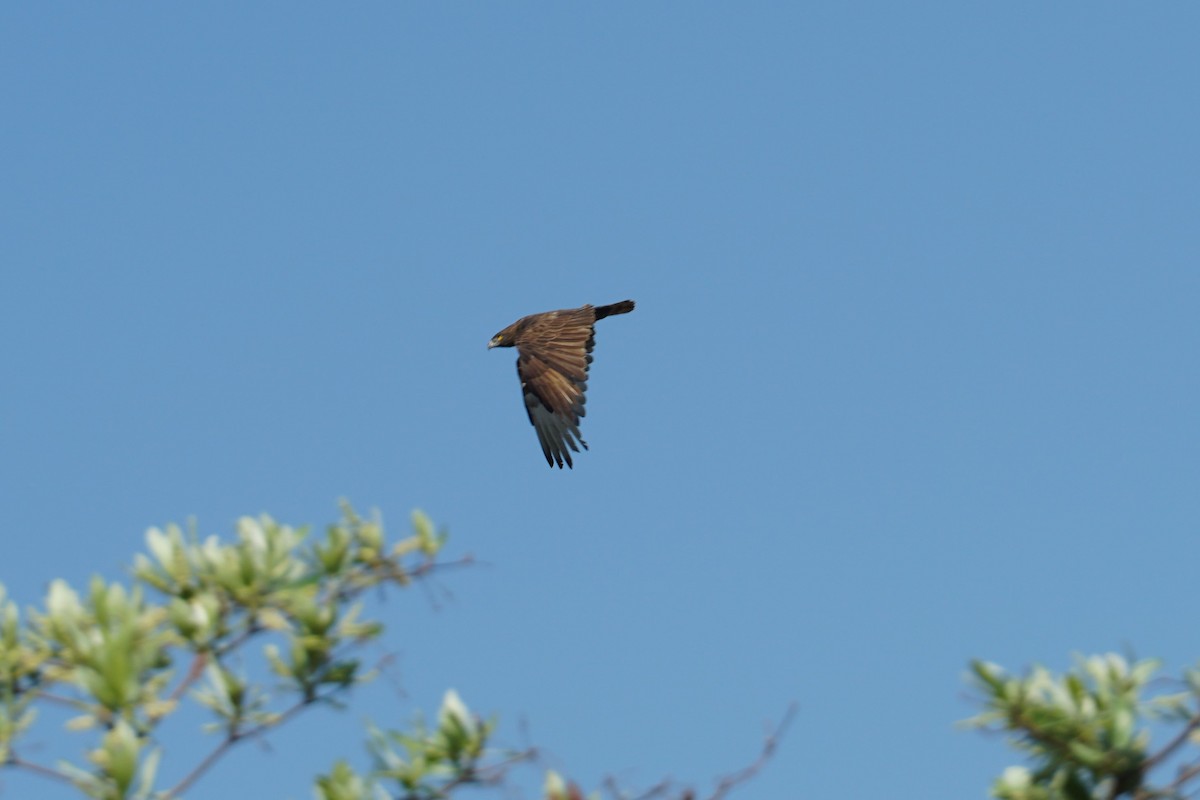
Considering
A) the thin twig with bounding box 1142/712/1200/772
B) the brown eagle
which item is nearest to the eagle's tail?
the brown eagle

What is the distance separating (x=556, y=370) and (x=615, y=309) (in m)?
3.40

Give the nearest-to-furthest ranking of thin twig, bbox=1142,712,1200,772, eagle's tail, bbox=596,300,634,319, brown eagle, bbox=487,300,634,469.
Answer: thin twig, bbox=1142,712,1200,772, brown eagle, bbox=487,300,634,469, eagle's tail, bbox=596,300,634,319

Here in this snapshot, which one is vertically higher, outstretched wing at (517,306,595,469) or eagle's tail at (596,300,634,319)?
eagle's tail at (596,300,634,319)

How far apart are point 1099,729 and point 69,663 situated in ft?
10.4

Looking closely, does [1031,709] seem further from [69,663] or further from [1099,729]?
[69,663]

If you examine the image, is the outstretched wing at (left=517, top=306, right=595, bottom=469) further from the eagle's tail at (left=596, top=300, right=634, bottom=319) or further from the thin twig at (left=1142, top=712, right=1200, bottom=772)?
the thin twig at (left=1142, top=712, right=1200, bottom=772)

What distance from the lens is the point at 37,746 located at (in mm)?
4922

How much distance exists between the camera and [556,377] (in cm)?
1719

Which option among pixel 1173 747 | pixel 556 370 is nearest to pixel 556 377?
pixel 556 370

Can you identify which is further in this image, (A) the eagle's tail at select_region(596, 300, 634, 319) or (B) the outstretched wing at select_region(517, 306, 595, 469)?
(A) the eagle's tail at select_region(596, 300, 634, 319)

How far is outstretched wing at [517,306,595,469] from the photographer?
16547 millimetres

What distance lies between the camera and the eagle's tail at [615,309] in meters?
20.5

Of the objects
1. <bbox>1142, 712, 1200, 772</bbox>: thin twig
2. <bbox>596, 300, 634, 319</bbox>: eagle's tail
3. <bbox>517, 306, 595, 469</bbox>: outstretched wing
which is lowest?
<bbox>1142, 712, 1200, 772</bbox>: thin twig

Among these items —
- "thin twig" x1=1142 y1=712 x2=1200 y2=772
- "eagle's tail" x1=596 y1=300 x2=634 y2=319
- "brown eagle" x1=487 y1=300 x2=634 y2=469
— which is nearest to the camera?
"thin twig" x1=1142 y1=712 x2=1200 y2=772
